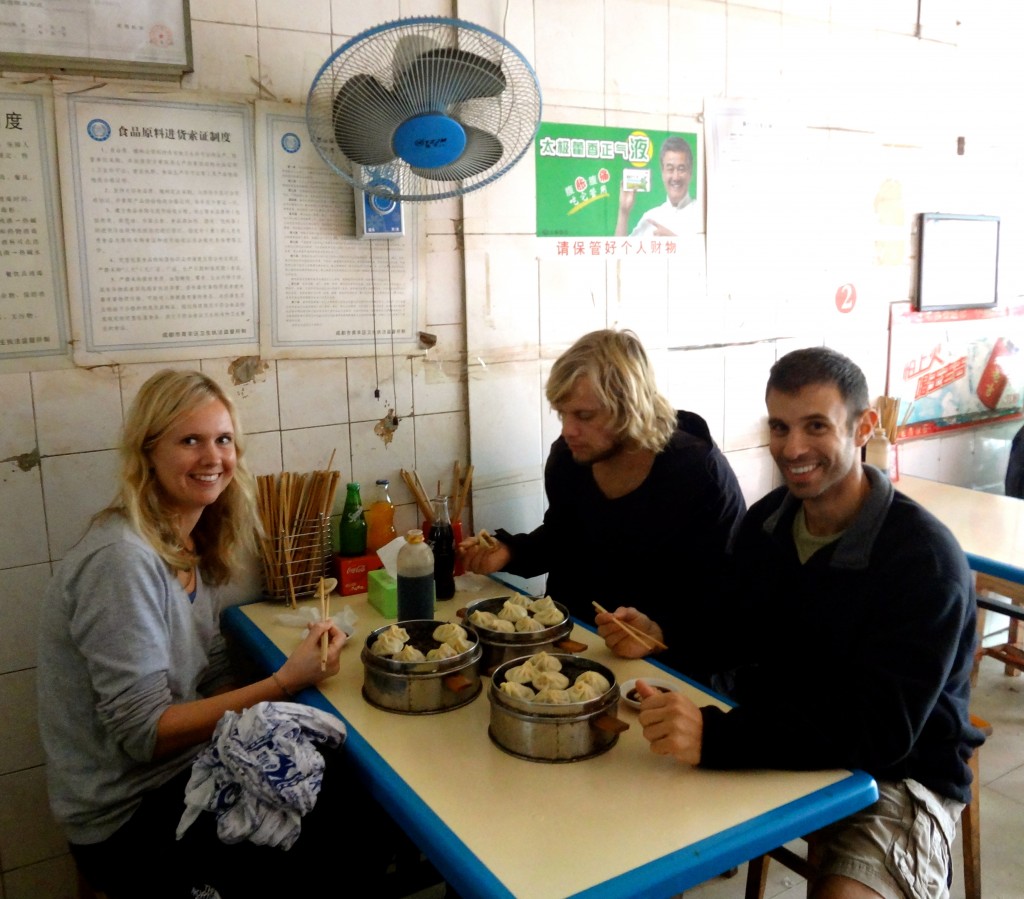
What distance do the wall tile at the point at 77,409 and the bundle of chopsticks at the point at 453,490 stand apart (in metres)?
0.81

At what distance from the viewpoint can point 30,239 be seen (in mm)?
1995

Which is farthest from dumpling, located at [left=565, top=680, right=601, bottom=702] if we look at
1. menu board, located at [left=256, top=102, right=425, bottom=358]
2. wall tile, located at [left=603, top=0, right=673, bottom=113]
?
wall tile, located at [left=603, top=0, right=673, bottom=113]

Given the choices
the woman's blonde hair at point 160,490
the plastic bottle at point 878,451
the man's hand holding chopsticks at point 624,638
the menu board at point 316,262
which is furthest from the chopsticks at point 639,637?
the plastic bottle at point 878,451

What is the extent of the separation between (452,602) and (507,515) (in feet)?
1.86

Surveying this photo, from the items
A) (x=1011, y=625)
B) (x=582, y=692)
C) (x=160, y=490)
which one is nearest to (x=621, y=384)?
(x=582, y=692)

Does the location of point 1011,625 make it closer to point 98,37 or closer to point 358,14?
point 358,14

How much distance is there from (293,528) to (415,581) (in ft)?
1.61

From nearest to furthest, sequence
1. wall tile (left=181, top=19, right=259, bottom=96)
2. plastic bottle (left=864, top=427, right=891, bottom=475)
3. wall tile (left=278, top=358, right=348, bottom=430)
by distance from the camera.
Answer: wall tile (left=181, top=19, right=259, bottom=96) < wall tile (left=278, top=358, right=348, bottom=430) < plastic bottle (left=864, top=427, right=891, bottom=475)

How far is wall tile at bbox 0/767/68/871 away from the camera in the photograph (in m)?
2.10

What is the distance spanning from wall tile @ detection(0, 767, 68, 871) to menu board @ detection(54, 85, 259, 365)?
1.05 m

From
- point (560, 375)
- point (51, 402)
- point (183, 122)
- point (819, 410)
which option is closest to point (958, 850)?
point (819, 410)

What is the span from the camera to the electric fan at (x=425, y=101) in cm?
181

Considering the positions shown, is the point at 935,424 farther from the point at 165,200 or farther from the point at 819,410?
the point at 165,200

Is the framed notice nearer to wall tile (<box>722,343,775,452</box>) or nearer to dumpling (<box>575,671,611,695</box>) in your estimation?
dumpling (<box>575,671,611,695</box>)
